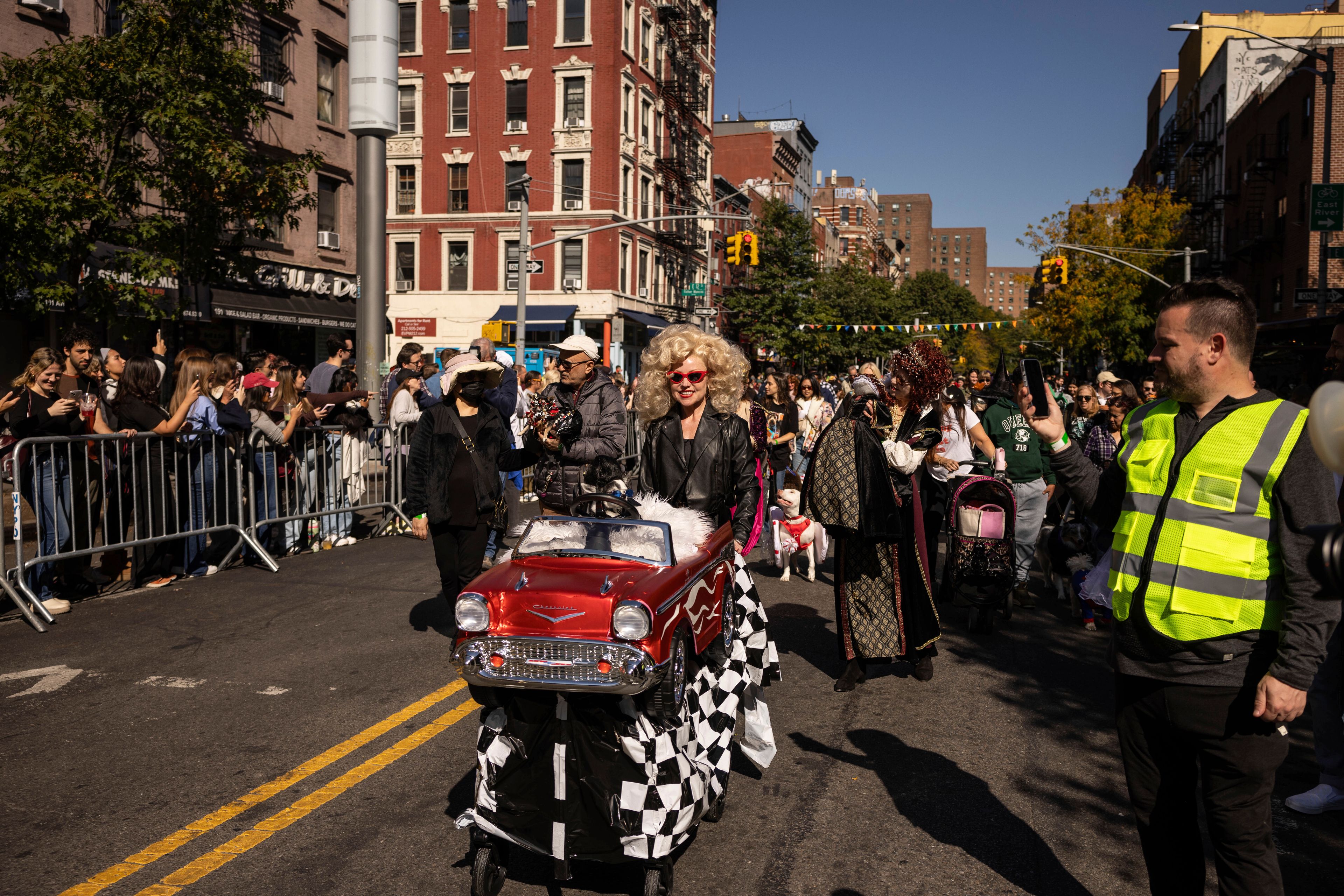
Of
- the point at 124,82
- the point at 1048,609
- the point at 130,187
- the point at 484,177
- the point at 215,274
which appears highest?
the point at 484,177

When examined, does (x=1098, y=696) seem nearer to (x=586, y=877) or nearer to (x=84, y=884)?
(x=586, y=877)

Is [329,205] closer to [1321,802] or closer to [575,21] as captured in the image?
[575,21]

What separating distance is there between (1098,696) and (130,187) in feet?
43.2

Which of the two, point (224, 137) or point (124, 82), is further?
point (224, 137)

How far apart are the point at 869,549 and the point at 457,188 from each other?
41207 mm

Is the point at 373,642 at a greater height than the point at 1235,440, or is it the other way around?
the point at 1235,440

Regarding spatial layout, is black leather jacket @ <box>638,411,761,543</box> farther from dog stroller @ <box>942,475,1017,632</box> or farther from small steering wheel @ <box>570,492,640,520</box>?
dog stroller @ <box>942,475,1017,632</box>

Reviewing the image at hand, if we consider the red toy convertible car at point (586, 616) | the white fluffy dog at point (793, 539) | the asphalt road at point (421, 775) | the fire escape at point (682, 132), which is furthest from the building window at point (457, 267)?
the red toy convertible car at point (586, 616)

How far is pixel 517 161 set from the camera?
143 feet

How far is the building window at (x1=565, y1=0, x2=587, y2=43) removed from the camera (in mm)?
43125

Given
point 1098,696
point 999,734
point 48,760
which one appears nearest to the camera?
point 48,760

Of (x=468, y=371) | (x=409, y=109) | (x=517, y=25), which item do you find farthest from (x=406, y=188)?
(x=468, y=371)

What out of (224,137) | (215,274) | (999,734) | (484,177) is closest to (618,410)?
(999,734)

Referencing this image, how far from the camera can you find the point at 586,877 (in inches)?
151
